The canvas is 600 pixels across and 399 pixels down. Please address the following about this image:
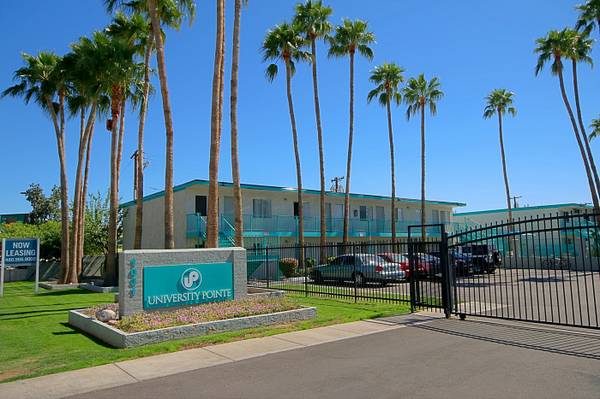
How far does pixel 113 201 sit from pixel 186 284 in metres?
12.6

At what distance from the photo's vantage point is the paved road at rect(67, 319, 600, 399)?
5855mm

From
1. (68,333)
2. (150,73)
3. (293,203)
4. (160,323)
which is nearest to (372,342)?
(160,323)

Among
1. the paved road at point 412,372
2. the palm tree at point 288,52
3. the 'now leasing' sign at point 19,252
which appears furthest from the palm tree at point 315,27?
the paved road at point 412,372

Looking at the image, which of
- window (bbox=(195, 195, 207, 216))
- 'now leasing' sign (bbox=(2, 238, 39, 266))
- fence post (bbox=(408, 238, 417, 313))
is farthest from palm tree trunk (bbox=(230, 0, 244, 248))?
window (bbox=(195, 195, 207, 216))

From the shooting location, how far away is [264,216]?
104 feet

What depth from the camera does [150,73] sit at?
2367 centimetres

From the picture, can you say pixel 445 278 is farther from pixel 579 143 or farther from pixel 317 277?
pixel 579 143

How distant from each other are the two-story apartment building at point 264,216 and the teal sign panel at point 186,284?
533 inches

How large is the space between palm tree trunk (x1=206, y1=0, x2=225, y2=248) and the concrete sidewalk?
6.10 m

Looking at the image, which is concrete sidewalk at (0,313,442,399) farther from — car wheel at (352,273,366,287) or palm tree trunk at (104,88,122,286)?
palm tree trunk at (104,88,122,286)

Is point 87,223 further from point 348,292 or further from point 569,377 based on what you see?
point 569,377

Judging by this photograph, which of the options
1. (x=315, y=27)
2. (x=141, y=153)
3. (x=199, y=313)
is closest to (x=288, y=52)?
(x=315, y=27)

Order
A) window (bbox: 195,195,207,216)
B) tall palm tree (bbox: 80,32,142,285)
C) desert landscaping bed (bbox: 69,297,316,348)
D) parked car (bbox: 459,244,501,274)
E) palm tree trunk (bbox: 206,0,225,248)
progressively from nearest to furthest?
desert landscaping bed (bbox: 69,297,316,348), parked car (bbox: 459,244,501,274), palm tree trunk (bbox: 206,0,225,248), tall palm tree (bbox: 80,32,142,285), window (bbox: 195,195,207,216)

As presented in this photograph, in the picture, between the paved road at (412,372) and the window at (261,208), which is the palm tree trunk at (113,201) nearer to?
the window at (261,208)
